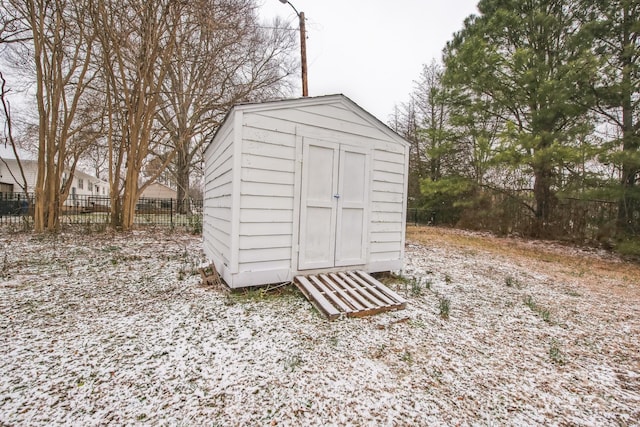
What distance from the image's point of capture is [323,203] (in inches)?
139

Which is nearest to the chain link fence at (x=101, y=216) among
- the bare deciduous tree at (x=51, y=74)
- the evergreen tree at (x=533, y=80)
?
the bare deciduous tree at (x=51, y=74)

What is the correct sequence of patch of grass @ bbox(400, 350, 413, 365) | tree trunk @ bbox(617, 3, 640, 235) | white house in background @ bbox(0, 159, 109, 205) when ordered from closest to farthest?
patch of grass @ bbox(400, 350, 413, 365)
tree trunk @ bbox(617, 3, 640, 235)
white house in background @ bbox(0, 159, 109, 205)

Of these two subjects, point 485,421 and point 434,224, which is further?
point 434,224

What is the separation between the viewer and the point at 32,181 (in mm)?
18188

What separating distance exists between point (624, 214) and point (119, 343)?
419 inches

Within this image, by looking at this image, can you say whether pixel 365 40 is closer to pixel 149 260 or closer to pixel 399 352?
pixel 149 260

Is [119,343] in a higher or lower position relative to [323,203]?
lower

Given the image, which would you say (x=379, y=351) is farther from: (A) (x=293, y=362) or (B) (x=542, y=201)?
(B) (x=542, y=201)

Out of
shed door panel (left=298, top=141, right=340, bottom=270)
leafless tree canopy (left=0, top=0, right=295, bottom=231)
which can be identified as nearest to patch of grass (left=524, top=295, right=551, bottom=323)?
shed door panel (left=298, top=141, right=340, bottom=270)

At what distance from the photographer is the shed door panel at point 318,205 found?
345 centimetres

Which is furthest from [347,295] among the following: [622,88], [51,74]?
[51,74]

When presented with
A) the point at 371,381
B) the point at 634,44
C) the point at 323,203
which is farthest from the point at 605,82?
the point at 371,381

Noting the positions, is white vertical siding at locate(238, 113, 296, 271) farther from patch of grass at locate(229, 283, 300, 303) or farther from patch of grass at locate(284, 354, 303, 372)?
patch of grass at locate(284, 354, 303, 372)

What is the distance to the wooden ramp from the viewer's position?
2932mm
